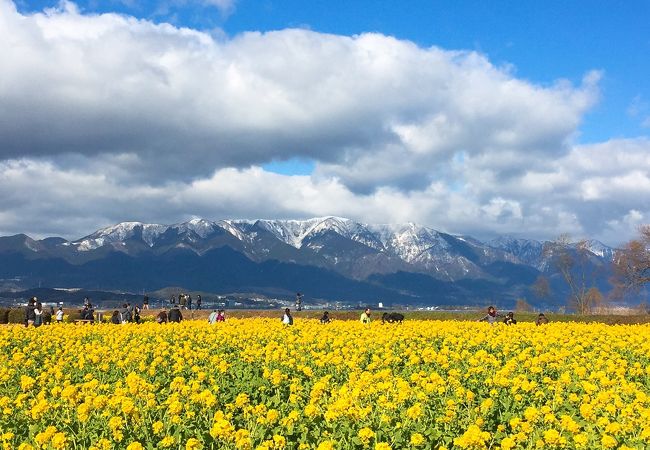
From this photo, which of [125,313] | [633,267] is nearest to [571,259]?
[633,267]

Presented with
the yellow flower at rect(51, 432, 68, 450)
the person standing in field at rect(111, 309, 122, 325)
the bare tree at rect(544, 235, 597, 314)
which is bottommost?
the person standing in field at rect(111, 309, 122, 325)

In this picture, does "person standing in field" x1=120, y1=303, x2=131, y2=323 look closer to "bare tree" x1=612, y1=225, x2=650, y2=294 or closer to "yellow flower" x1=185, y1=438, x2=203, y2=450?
"yellow flower" x1=185, y1=438, x2=203, y2=450

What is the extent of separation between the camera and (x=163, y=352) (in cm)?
2094

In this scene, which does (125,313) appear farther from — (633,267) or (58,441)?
(633,267)

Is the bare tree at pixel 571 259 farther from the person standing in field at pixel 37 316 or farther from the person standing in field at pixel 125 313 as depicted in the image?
the person standing in field at pixel 37 316

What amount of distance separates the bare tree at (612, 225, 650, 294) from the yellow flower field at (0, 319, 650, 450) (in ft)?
205

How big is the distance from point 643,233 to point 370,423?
8600cm

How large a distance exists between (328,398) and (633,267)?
79808mm

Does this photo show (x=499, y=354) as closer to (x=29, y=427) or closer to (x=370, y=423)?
(x=370, y=423)

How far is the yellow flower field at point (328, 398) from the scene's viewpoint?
980 centimetres

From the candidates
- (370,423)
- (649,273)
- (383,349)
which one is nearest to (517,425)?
(370,423)

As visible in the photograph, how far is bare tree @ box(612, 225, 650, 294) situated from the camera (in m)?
80.5

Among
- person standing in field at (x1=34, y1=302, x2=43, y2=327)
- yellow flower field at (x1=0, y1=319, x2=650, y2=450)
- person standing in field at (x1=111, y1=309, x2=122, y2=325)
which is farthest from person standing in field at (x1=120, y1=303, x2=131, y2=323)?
yellow flower field at (x1=0, y1=319, x2=650, y2=450)

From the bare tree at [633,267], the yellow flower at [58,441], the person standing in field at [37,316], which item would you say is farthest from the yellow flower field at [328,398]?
the bare tree at [633,267]
